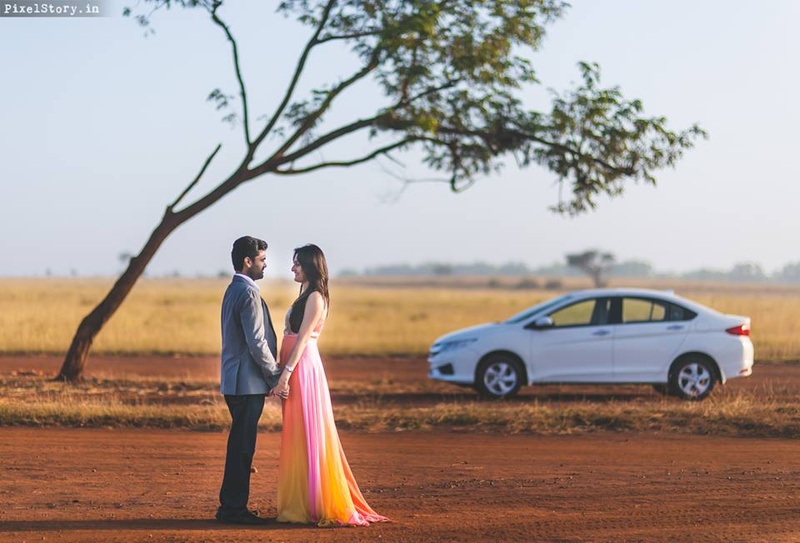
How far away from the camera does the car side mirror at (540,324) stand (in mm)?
18219

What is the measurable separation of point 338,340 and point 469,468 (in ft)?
70.4

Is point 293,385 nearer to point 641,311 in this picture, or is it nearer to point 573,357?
point 573,357

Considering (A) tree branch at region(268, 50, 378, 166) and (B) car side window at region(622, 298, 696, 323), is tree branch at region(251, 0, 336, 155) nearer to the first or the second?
(A) tree branch at region(268, 50, 378, 166)

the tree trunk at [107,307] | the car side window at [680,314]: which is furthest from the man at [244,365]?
the tree trunk at [107,307]

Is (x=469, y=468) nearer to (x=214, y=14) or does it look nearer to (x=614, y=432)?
(x=614, y=432)

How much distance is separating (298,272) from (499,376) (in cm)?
986

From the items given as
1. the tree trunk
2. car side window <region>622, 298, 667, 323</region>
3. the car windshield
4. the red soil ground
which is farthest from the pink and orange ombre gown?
the tree trunk

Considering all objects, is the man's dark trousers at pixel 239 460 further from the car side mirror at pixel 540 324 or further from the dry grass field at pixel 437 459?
the car side mirror at pixel 540 324

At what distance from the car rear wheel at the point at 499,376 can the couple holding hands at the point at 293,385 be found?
9.54m

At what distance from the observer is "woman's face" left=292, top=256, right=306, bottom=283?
8.70 m

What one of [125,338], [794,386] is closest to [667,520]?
[794,386]

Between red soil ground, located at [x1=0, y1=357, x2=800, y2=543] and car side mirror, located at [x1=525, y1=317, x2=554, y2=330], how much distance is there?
4.03 meters

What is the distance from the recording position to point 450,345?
18.5 meters

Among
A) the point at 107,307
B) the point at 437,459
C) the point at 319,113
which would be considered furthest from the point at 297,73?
the point at 437,459
